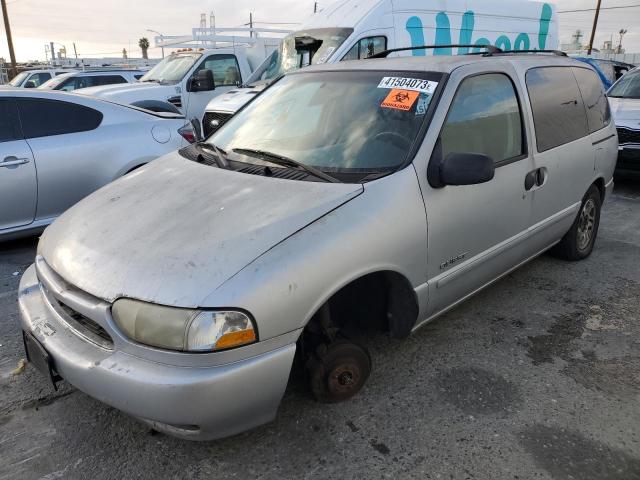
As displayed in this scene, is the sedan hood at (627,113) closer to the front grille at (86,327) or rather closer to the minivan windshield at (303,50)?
the minivan windshield at (303,50)

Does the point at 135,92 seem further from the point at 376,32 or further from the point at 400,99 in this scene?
the point at 400,99

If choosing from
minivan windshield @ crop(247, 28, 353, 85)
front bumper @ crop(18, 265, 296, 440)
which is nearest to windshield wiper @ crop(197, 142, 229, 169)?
front bumper @ crop(18, 265, 296, 440)

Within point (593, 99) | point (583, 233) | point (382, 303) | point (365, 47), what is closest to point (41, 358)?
point (382, 303)

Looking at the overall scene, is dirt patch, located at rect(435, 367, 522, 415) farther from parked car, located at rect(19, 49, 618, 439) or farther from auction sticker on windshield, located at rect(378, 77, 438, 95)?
auction sticker on windshield, located at rect(378, 77, 438, 95)

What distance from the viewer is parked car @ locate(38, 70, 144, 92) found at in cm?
1202

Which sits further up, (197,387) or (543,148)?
(543,148)

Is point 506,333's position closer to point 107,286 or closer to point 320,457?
point 320,457

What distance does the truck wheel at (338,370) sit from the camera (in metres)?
2.54

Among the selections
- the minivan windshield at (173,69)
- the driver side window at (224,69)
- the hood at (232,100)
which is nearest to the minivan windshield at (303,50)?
the hood at (232,100)

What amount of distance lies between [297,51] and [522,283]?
18.6ft

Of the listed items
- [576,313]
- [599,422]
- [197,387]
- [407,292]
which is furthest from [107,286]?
[576,313]

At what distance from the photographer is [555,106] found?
3.79 m

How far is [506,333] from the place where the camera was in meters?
3.43

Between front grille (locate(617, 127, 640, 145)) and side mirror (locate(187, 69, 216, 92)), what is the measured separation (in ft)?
20.9
